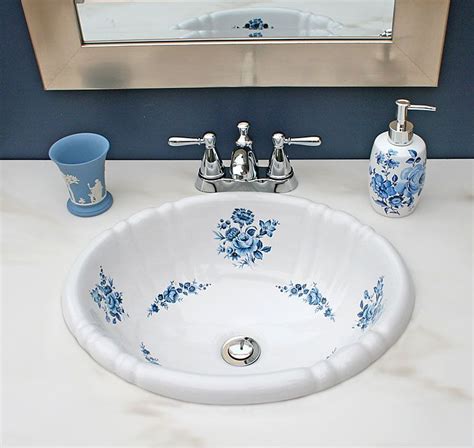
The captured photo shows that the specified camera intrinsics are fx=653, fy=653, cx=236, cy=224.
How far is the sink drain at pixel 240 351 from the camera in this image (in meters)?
1.03

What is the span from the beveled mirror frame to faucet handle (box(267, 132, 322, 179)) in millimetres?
102

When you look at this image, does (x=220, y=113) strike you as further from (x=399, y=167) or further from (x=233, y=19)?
(x=399, y=167)

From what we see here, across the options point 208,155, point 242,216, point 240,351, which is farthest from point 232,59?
point 240,351

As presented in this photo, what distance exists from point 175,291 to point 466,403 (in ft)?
1.67

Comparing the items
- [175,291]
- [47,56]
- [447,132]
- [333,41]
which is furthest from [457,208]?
[47,56]

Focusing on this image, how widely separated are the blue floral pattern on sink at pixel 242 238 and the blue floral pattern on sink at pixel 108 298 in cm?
21

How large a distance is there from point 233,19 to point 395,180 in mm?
388

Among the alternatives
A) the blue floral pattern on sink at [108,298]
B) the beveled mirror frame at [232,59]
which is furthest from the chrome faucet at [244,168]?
the blue floral pattern on sink at [108,298]

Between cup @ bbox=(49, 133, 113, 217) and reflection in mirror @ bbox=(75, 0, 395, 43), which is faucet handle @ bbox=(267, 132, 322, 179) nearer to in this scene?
reflection in mirror @ bbox=(75, 0, 395, 43)

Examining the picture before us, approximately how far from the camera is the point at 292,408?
81cm

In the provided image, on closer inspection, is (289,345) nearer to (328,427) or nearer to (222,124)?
(328,427)

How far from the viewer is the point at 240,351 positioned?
1041 millimetres

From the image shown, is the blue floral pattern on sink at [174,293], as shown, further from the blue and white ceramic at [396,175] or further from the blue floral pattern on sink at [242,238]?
the blue and white ceramic at [396,175]

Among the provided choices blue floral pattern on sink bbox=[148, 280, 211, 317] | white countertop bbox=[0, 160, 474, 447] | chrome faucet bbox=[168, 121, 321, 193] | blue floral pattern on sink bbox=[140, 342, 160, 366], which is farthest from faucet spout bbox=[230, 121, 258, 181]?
blue floral pattern on sink bbox=[140, 342, 160, 366]
